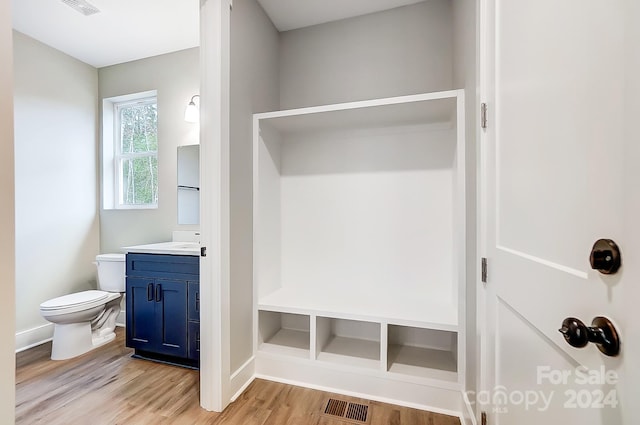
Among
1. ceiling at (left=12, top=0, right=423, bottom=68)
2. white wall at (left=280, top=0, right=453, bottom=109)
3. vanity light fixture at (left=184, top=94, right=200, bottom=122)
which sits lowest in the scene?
vanity light fixture at (left=184, top=94, right=200, bottom=122)

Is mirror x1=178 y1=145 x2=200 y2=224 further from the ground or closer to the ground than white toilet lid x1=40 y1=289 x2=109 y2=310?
further from the ground

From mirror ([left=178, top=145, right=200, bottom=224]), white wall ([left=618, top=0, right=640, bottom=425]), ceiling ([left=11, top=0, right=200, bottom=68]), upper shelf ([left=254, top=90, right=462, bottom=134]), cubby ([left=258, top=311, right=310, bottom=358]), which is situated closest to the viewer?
white wall ([left=618, top=0, right=640, bottom=425])

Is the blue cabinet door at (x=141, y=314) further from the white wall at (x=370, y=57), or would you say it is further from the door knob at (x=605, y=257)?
the door knob at (x=605, y=257)

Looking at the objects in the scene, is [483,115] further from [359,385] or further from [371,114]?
[359,385]

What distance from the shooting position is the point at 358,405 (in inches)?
64.6

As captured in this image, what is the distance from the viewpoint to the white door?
468mm

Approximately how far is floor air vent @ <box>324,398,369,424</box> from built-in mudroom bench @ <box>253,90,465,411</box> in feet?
0.33

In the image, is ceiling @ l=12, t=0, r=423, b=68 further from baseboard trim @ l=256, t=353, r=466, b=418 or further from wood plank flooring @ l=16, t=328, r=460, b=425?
wood plank flooring @ l=16, t=328, r=460, b=425

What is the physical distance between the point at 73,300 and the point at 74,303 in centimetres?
8

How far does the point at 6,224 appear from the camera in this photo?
0.68 meters

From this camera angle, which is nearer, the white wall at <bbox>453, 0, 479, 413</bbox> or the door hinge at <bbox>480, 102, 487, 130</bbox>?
the door hinge at <bbox>480, 102, 487, 130</bbox>

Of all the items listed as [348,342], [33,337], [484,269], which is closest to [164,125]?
[33,337]

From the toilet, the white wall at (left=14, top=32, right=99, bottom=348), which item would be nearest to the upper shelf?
the toilet

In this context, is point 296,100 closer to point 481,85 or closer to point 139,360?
point 481,85
